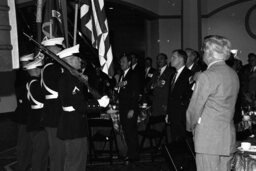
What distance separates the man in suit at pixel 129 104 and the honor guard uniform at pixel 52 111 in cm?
180

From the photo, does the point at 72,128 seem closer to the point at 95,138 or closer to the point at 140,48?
the point at 95,138

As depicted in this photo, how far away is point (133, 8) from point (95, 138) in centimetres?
913

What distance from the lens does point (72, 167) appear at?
16.5ft

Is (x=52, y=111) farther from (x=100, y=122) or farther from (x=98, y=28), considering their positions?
(x=100, y=122)

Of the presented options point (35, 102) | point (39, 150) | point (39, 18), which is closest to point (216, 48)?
point (35, 102)

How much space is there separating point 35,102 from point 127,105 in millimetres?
1758

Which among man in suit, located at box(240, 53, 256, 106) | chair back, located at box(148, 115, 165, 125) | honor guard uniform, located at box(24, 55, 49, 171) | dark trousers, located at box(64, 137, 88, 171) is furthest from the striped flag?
man in suit, located at box(240, 53, 256, 106)

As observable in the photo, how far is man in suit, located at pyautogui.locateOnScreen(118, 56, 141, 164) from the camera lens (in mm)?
7488

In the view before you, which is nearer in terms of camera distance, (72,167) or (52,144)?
(72,167)

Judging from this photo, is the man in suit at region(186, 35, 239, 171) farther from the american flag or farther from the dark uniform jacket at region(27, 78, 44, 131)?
the american flag

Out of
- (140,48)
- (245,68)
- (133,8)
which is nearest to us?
(245,68)

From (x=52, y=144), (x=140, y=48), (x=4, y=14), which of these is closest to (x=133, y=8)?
(x=140, y=48)

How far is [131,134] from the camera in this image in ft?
25.2

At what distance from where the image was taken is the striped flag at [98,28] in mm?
6746
